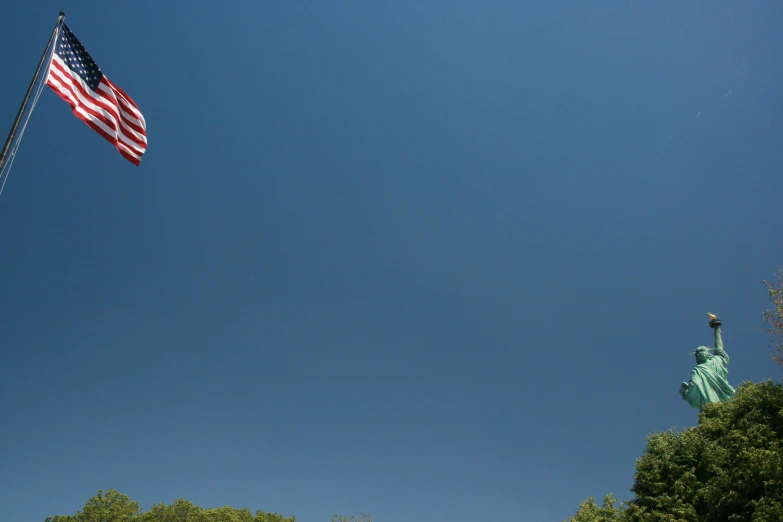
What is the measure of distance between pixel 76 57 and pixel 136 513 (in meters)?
42.8

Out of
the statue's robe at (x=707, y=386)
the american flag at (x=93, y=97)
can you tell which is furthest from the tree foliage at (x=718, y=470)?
the american flag at (x=93, y=97)

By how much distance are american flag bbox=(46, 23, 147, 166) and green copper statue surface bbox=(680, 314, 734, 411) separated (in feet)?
94.4

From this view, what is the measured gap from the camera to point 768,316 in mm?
19203

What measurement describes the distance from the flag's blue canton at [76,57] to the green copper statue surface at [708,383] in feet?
99.5

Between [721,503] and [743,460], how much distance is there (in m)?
1.86

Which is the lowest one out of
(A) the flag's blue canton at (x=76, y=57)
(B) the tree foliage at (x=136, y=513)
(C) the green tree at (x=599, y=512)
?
(C) the green tree at (x=599, y=512)

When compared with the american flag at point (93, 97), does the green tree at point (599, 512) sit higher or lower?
lower

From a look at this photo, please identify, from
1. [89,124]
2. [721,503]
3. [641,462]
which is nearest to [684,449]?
[641,462]

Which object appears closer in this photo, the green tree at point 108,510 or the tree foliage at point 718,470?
the tree foliage at point 718,470

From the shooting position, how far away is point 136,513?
143 ft

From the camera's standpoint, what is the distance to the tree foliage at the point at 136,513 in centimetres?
Result: 4200

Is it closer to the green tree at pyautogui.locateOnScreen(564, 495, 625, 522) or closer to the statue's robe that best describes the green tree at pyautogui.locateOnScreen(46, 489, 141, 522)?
the green tree at pyautogui.locateOnScreen(564, 495, 625, 522)

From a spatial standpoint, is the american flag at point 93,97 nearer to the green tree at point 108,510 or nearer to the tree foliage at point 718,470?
the tree foliage at point 718,470

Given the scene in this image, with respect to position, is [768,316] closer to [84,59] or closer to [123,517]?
[84,59]
